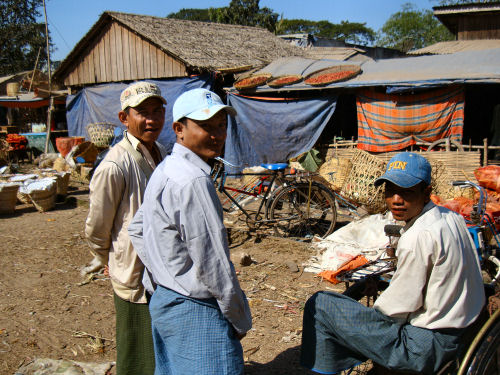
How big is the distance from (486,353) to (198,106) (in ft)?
5.96

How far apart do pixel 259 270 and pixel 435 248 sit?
3690mm

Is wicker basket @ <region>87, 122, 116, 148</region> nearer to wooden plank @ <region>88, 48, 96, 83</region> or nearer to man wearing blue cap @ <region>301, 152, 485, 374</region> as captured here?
wooden plank @ <region>88, 48, 96, 83</region>

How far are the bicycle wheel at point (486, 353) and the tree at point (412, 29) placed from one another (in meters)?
36.6

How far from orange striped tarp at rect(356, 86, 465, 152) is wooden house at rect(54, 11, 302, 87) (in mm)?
3948

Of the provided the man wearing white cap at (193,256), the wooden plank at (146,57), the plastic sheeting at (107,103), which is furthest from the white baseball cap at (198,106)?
the wooden plank at (146,57)

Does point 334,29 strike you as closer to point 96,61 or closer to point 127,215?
point 96,61

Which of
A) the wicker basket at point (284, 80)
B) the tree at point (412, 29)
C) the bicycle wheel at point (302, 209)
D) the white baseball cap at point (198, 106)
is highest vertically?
the tree at point (412, 29)

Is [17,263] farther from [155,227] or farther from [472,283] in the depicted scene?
[472,283]

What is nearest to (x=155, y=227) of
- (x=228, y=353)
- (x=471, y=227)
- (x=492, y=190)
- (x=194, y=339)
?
(x=194, y=339)

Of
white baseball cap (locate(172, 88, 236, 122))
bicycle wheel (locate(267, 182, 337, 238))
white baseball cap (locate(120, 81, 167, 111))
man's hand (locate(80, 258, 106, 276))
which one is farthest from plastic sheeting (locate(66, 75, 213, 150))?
white baseball cap (locate(172, 88, 236, 122))

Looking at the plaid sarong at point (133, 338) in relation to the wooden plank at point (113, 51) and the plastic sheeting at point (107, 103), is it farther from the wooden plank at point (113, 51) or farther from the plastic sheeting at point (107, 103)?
the wooden plank at point (113, 51)

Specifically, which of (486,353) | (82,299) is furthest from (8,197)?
(486,353)

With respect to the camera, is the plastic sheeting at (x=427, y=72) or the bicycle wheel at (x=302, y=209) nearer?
the bicycle wheel at (x=302, y=209)

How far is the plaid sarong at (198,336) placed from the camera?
69.2 inches
